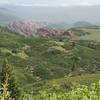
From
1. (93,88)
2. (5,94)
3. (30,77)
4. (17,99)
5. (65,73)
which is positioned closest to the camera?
(5,94)

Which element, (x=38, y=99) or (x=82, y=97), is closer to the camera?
(x=82, y=97)

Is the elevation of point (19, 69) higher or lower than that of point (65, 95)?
lower

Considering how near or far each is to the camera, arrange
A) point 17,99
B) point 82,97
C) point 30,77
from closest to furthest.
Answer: point 82,97 → point 17,99 → point 30,77

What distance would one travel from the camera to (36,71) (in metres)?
195

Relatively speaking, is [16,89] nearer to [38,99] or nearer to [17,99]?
[17,99]

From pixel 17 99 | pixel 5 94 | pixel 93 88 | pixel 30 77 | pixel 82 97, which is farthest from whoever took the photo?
pixel 30 77

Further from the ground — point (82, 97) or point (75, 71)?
point (82, 97)

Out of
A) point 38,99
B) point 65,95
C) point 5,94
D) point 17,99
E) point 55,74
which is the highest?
point 5,94

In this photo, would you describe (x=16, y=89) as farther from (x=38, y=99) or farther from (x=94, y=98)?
(x=94, y=98)

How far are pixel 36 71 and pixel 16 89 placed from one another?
124m

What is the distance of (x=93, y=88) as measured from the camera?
1523 inches

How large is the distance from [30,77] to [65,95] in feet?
468

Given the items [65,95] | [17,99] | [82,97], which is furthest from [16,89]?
[82,97]

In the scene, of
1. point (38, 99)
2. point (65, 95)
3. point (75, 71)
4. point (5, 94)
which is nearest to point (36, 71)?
point (75, 71)
